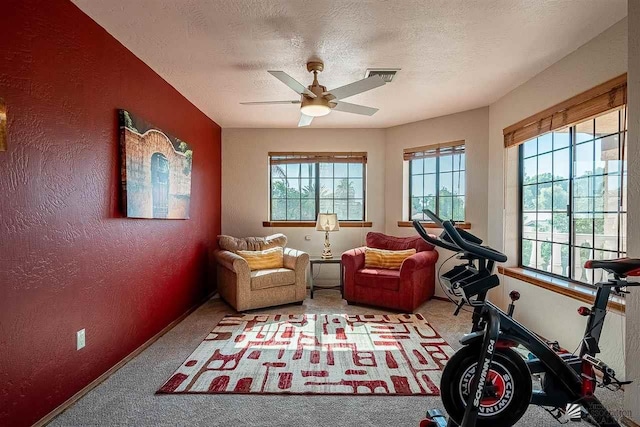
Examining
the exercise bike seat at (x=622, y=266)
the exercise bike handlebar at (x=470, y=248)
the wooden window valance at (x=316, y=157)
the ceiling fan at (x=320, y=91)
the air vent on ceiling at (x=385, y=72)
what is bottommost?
the exercise bike seat at (x=622, y=266)

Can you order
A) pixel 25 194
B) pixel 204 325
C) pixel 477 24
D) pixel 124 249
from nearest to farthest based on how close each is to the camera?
pixel 25 194 → pixel 477 24 → pixel 124 249 → pixel 204 325

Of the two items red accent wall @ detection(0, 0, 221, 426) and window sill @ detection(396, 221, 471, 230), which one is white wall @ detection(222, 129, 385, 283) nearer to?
window sill @ detection(396, 221, 471, 230)

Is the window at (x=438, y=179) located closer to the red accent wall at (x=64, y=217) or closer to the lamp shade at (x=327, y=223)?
the lamp shade at (x=327, y=223)

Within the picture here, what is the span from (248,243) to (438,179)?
2.77 m

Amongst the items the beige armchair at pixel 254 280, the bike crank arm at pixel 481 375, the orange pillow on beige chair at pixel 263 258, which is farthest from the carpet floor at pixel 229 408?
the orange pillow on beige chair at pixel 263 258

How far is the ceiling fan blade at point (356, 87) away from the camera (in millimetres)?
2819

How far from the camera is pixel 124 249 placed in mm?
2832

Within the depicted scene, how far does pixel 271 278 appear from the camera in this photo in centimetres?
428

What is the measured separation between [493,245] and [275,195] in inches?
125

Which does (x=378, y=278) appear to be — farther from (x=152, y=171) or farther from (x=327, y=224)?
(x=152, y=171)

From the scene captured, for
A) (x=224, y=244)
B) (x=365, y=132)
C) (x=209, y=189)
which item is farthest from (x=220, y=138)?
(x=365, y=132)

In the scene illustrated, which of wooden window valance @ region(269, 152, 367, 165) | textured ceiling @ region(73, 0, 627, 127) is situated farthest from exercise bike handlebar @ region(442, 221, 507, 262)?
wooden window valance @ region(269, 152, 367, 165)

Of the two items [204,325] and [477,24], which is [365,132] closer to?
[477,24]

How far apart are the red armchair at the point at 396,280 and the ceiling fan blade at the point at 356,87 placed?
6.95 feet
